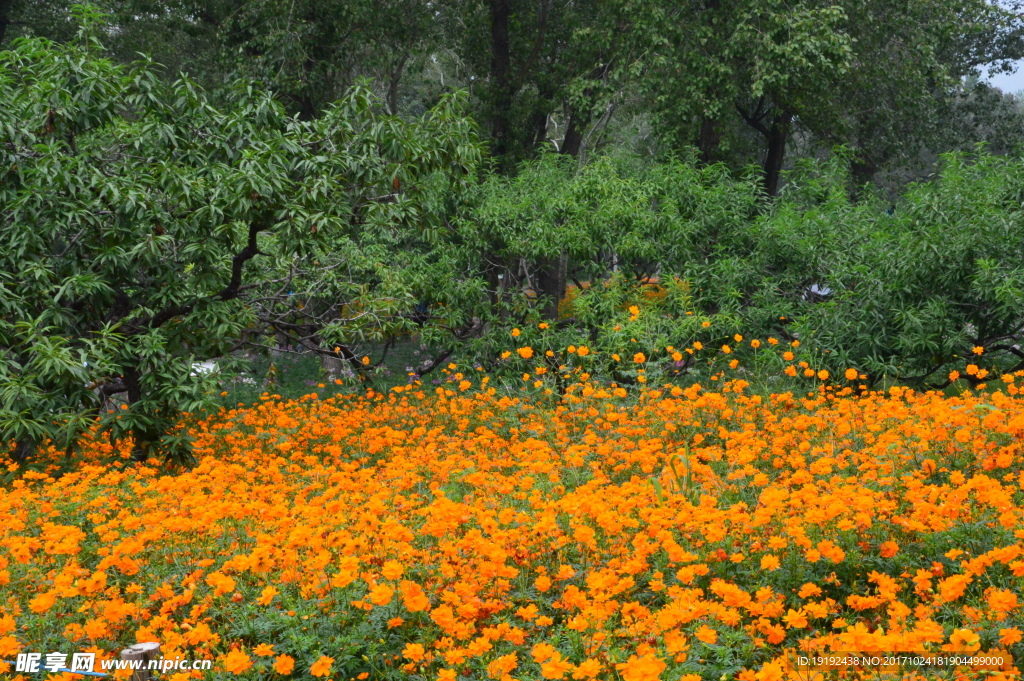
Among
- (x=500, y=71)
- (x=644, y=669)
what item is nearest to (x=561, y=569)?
(x=644, y=669)

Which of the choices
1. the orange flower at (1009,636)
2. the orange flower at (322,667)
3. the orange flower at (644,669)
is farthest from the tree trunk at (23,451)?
the orange flower at (1009,636)

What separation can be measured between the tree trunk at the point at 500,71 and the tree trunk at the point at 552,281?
2.37 meters

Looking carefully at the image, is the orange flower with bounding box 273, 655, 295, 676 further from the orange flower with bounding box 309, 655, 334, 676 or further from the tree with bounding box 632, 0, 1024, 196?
the tree with bounding box 632, 0, 1024, 196

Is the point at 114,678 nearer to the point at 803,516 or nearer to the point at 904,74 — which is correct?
the point at 803,516

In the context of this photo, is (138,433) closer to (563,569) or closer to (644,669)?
(563,569)

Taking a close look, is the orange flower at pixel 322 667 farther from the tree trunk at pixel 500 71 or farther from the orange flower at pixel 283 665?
the tree trunk at pixel 500 71

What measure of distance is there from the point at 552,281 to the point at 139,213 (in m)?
6.69

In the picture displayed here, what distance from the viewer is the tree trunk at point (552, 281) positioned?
468 inches

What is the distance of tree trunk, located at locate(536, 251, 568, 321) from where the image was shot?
11883mm

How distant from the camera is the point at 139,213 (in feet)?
23.7

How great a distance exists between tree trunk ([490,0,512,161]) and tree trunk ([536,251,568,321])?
93.4 inches

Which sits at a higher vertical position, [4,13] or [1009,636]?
[4,13]

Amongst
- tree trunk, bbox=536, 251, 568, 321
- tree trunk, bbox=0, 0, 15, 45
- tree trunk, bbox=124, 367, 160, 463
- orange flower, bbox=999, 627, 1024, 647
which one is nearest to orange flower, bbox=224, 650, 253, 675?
orange flower, bbox=999, 627, 1024, 647

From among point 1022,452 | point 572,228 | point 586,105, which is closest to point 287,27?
point 586,105
